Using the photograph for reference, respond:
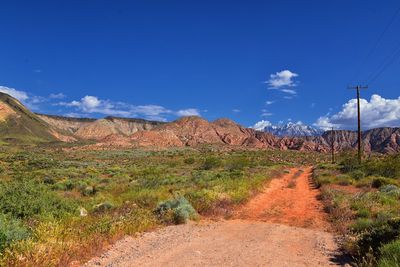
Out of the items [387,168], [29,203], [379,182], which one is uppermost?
[387,168]

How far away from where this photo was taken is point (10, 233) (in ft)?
25.0

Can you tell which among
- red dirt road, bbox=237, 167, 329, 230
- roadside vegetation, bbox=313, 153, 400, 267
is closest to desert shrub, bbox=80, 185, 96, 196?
red dirt road, bbox=237, 167, 329, 230

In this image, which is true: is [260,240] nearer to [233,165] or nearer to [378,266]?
[378,266]

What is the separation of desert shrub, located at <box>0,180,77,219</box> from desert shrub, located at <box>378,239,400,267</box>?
24.6 feet

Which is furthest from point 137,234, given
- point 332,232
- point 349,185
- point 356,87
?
point 356,87

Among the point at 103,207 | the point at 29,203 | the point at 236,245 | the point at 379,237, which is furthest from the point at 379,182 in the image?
the point at 29,203

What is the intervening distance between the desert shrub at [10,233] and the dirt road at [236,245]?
1.44 meters

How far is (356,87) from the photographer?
39938 mm

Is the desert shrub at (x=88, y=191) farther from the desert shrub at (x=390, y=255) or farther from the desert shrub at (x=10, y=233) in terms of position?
the desert shrub at (x=390, y=255)

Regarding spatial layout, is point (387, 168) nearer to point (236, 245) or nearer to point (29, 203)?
point (236, 245)

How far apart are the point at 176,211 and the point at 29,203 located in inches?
167

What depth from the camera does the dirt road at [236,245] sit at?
827 cm

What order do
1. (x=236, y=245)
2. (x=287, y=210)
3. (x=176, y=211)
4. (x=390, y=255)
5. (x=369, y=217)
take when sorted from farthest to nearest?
(x=287, y=210)
(x=369, y=217)
(x=176, y=211)
(x=236, y=245)
(x=390, y=255)

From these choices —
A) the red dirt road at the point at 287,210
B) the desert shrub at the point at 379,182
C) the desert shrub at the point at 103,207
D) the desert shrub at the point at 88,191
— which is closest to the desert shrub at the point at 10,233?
the desert shrub at the point at 103,207
